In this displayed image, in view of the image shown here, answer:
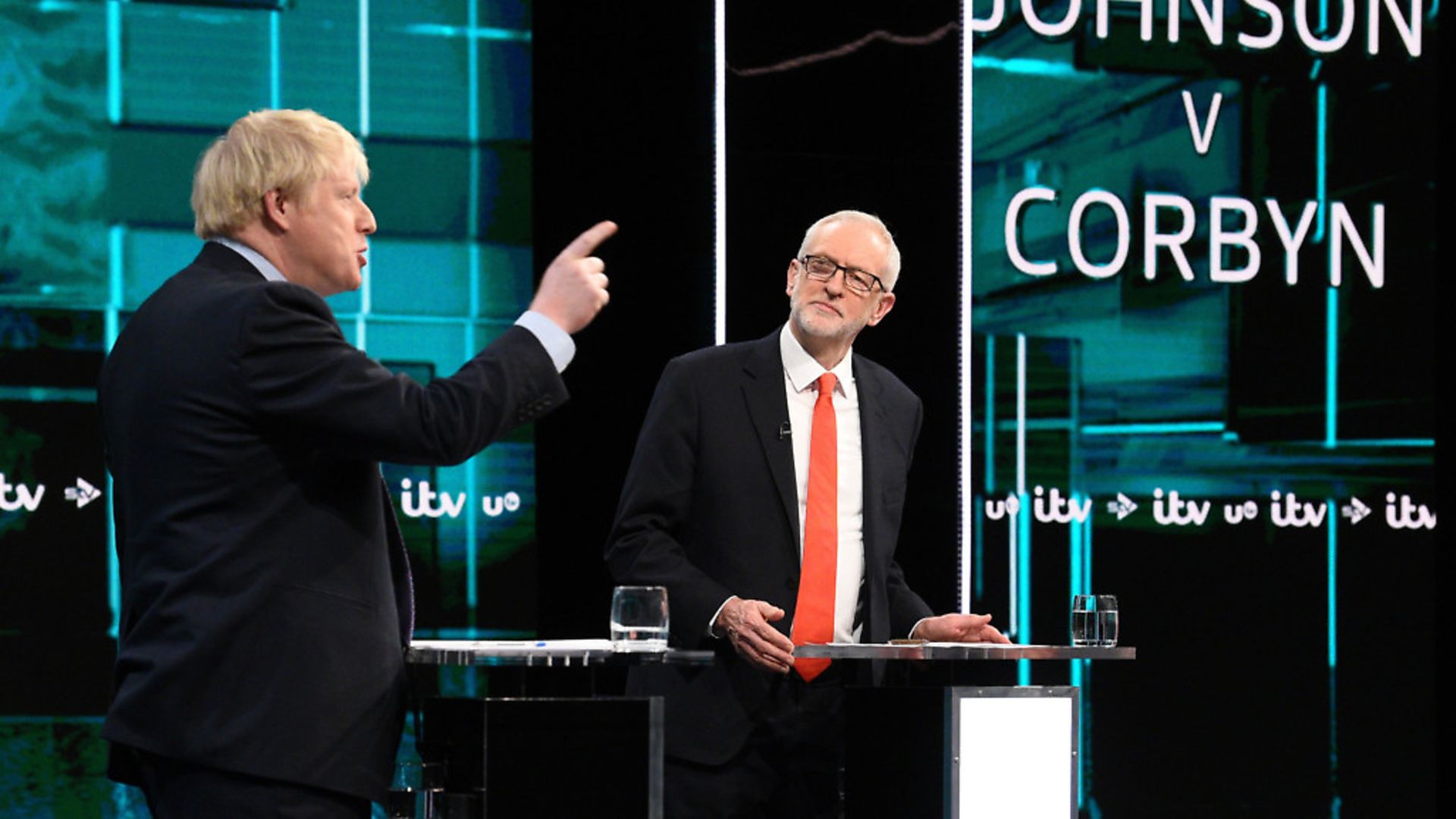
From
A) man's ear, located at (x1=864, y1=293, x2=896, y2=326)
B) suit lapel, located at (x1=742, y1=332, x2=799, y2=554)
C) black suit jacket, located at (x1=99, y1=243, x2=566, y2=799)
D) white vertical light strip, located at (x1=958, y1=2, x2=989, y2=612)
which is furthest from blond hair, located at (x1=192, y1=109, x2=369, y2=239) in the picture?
white vertical light strip, located at (x1=958, y1=2, x2=989, y2=612)

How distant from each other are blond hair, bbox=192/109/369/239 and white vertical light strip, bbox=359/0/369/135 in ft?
7.29

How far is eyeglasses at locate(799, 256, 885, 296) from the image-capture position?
352 cm

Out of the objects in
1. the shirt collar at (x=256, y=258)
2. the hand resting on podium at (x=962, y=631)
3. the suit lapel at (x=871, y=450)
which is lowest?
the hand resting on podium at (x=962, y=631)

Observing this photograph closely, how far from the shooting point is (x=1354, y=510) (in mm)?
5297

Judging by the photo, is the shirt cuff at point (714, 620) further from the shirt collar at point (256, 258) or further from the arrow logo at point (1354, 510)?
the arrow logo at point (1354, 510)

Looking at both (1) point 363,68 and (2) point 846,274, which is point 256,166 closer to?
(2) point 846,274

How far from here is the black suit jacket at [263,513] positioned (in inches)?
85.7

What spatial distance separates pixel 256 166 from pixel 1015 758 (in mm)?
1568

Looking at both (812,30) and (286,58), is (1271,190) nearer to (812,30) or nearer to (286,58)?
(812,30)

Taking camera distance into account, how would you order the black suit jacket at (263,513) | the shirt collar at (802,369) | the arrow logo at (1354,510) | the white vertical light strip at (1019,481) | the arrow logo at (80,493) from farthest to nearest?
the arrow logo at (1354,510) < the white vertical light strip at (1019,481) < the arrow logo at (80,493) < the shirt collar at (802,369) < the black suit jacket at (263,513)

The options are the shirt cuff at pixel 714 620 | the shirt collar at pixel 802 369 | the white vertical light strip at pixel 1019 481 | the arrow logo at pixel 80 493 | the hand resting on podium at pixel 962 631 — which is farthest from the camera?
the white vertical light strip at pixel 1019 481

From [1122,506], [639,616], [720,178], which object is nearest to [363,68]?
[720,178]

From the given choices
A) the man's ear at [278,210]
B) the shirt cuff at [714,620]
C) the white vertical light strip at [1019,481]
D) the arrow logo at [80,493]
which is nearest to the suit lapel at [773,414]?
the shirt cuff at [714,620]

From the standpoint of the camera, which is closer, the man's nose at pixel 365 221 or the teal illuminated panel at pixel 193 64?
the man's nose at pixel 365 221
